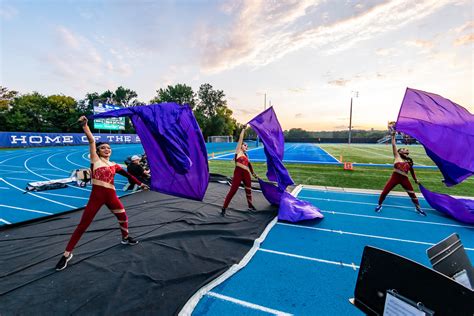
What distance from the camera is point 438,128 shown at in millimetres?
5047

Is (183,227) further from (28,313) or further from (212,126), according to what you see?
(212,126)

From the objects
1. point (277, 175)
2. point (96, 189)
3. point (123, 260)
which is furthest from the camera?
point (277, 175)

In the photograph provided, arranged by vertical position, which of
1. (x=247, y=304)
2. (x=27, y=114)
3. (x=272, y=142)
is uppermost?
(x=27, y=114)

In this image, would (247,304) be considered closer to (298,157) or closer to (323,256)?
(323,256)

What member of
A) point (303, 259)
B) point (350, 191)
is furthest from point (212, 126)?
point (303, 259)

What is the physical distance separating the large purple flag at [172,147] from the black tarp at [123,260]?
1.04 meters

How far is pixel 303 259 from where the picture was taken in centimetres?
385

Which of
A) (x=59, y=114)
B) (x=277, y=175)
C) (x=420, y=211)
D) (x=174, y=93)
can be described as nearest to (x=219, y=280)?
(x=277, y=175)

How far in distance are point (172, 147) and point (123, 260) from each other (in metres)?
2.24

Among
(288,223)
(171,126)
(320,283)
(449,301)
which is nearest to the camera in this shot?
(449,301)

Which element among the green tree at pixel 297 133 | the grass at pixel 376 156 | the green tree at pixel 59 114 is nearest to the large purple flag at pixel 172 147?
the grass at pixel 376 156

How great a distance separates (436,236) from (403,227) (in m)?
0.61

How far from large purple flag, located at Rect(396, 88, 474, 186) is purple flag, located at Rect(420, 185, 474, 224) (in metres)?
1.05

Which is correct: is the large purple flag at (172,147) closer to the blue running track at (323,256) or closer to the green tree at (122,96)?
the blue running track at (323,256)
